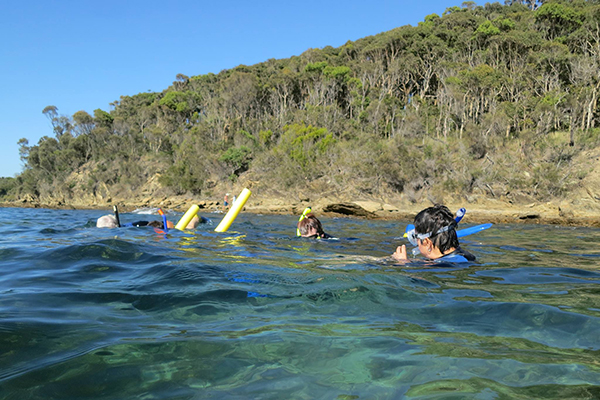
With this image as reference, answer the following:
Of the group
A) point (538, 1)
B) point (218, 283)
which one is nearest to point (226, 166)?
point (218, 283)

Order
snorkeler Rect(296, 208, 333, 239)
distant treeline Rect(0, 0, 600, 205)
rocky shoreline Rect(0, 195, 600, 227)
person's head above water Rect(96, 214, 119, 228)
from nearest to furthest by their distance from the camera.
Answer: snorkeler Rect(296, 208, 333, 239) < person's head above water Rect(96, 214, 119, 228) < rocky shoreline Rect(0, 195, 600, 227) < distant treeline Rect(0, 0, 600, 205)

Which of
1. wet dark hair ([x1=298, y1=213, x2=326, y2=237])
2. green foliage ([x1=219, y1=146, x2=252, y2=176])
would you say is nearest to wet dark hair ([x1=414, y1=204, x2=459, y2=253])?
wet dark hair ([x1=298, y1=213, x2=326, y2=237])

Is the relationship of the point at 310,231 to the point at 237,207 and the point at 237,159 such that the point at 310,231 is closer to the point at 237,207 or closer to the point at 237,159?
the point at 237,207

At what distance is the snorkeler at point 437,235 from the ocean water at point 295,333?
0.16 metres

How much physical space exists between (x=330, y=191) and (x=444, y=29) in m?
24.1

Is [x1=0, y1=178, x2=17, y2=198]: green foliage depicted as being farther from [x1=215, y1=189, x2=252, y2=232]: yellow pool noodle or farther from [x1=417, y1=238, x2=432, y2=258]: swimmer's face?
A: [x1=417, y1=238, x2=432, y2=258]: swimmer's face

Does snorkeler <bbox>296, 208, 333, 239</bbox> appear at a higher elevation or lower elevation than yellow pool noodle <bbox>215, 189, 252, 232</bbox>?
lower

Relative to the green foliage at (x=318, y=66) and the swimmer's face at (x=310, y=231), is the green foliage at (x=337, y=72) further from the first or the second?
the swimmer's face at (x=310, y=231)

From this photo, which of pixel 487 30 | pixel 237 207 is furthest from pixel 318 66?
pixel 237 207

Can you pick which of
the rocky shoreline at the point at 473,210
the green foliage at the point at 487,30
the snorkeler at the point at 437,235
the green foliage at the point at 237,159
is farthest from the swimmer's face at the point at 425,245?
the green foliage at the point at 487,30

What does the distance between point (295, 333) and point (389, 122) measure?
36244 mm

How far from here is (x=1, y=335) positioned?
2.06m

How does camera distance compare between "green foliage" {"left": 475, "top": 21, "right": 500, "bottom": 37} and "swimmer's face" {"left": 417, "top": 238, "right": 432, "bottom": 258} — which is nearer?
"swimmer's face" {"left": 417, "top": 238, "right": 432, "bottom": 258}

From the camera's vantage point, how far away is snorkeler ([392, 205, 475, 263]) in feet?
13.8
